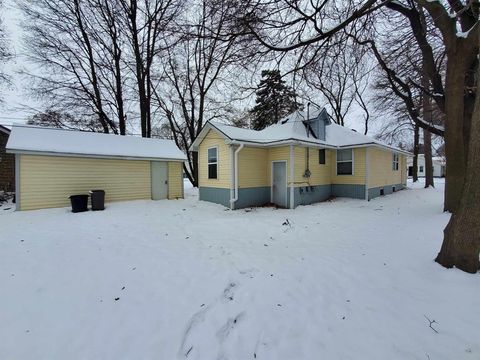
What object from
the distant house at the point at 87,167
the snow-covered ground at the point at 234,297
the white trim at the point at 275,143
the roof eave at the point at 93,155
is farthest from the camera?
the white trim at the point at 275,143

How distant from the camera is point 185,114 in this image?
21125 mm

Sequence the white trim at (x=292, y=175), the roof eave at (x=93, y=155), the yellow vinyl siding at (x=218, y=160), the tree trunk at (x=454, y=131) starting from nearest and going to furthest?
the tree trunk at (x=454, y=131), the roof eave at (x=93, y=155), the white trim at (x=292, y=175), the yellow vinyl siding at (x=218, y=160)

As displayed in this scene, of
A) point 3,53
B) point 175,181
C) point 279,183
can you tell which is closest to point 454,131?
point 279,183

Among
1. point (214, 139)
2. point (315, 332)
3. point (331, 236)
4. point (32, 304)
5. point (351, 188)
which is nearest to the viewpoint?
point (315, 332)

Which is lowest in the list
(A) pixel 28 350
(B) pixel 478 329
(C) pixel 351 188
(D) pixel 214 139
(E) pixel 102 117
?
(A) pixel 28 350

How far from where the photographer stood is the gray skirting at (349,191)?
12406mm

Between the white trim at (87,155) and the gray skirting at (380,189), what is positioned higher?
the white trim at (87,155)

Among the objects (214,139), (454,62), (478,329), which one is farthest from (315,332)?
(214,139)

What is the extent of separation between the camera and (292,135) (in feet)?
36.2

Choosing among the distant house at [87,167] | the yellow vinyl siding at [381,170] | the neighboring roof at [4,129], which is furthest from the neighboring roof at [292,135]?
the neighboring roof at [4,129]

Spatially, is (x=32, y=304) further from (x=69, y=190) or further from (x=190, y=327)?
(x=69, y=190)

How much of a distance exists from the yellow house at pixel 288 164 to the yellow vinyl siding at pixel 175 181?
1735 mm

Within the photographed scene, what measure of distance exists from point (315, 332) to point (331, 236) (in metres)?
3.73

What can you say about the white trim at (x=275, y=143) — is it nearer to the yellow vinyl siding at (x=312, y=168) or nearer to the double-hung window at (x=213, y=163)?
the yellow vinyl siding at (x=312, y=168)
